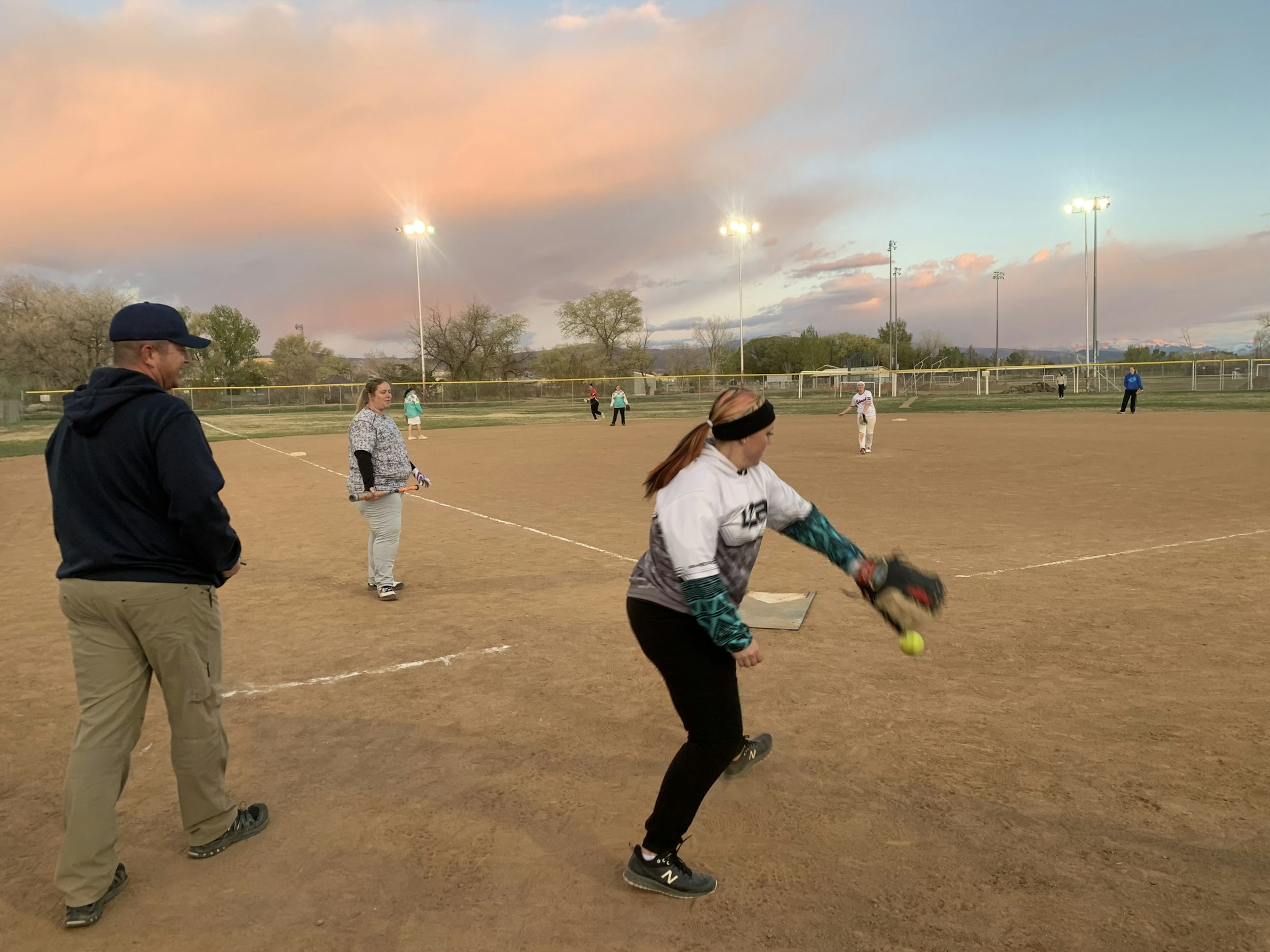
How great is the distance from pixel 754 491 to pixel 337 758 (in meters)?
2.79

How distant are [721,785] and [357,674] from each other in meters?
2.80

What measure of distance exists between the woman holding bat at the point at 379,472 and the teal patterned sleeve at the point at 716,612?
476cm

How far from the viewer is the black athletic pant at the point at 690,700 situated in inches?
121

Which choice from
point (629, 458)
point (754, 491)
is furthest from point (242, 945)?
point (629, 458)

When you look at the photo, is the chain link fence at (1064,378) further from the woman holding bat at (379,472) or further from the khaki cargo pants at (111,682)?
the khaki cargo pants at (111,682)

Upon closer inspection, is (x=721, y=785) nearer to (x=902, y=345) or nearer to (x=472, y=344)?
(x=472, y=344)

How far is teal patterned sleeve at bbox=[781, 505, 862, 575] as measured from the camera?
342 centimetres

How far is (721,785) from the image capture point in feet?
13.4

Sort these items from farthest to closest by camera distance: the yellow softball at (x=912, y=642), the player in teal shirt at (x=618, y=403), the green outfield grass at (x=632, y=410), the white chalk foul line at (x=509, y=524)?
1. the green outfield grass at (x=632, y=410)
2. the player in teal shirt at (x=618, y=403)
3. the white chalk foul line at (x=509, y=524)
4. the yellow softball at (x=912, y=642)

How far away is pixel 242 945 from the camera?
298 centimetres

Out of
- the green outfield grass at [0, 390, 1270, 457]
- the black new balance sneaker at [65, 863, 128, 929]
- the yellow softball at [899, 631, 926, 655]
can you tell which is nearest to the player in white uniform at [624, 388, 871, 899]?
the yellow softball at [899, 631, 926, 655]

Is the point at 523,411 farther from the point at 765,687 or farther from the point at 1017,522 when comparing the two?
the point at 765,687

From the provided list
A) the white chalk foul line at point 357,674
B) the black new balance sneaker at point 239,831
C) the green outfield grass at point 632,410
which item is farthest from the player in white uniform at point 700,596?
the green outfield grass at point 632,410

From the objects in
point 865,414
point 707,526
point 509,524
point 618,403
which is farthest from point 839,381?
point 707,526
